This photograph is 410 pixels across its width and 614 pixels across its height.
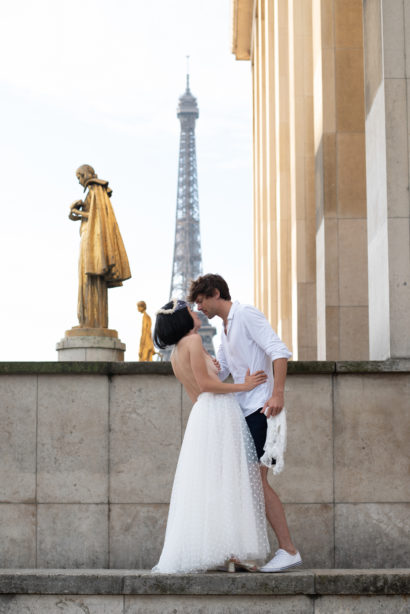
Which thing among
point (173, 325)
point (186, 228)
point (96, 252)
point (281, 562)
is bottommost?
point (281, 562)

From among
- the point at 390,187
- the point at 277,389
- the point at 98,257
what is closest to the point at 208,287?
the point at 277,389

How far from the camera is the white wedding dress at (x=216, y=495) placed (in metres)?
7.55

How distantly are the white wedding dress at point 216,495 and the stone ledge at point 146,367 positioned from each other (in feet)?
4.13

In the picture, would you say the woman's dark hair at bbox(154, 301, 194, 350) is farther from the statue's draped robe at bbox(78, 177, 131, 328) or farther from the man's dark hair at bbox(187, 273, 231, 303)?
the statue's draped robe at bbox(78, 177, 131, 328)

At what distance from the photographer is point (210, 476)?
25.0 ft

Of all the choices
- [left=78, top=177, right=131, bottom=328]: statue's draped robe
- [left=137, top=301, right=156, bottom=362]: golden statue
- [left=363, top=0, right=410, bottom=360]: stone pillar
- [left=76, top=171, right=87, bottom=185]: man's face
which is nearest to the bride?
[left=363, top=0, right=410, bottom=360]: stone pillar

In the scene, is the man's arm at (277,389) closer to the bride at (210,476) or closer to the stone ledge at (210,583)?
the bride at (210,476)

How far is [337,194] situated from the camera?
1546 centimetres

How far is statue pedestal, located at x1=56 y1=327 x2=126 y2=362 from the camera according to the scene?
65.6 feet

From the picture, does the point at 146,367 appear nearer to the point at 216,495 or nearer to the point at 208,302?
the point at 208,302

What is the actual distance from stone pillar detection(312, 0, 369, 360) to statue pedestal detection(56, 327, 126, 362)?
549 cm

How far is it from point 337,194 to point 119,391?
24.2 feet

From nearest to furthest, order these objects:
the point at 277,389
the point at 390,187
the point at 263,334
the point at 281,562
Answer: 1. the point at 277,389
2. the point at 263,334
3. the point at 281,562
4. the point at 390,187

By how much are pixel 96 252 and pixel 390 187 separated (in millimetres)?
11228
